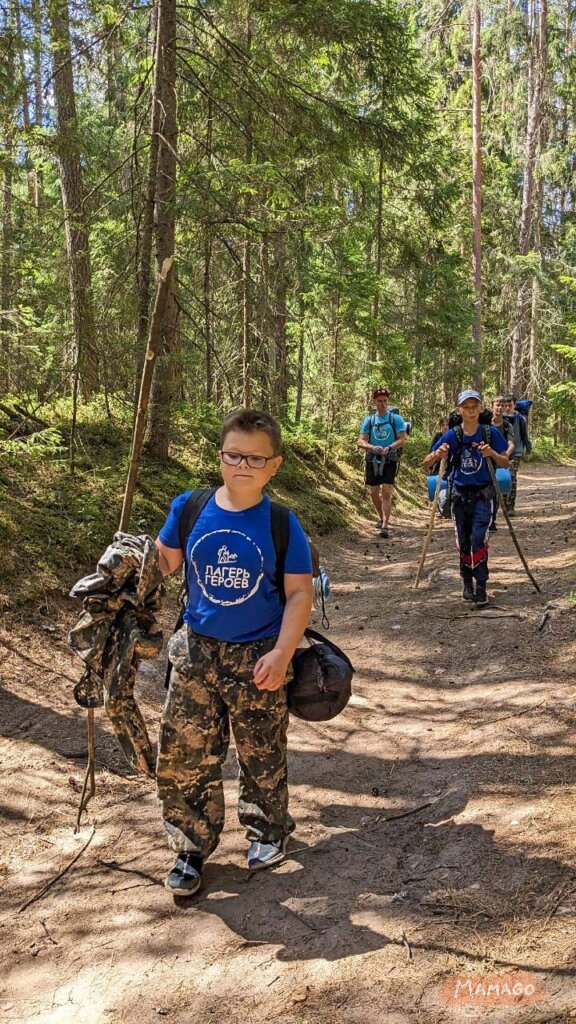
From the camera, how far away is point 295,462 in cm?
1377

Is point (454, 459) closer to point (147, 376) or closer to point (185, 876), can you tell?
point (147, 376)

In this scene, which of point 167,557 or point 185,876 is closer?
point 185,876

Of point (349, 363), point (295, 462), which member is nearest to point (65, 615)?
point (295, 462)

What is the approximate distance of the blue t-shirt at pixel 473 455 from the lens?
764 centimetres

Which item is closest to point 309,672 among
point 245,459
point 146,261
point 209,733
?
point 209,733

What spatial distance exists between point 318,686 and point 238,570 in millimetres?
688

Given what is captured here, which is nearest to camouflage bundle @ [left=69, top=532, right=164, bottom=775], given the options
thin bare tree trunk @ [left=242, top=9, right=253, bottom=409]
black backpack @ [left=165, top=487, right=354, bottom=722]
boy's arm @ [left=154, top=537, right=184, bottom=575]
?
boy's arm @ [left=154, top=537, right=184, bottom=575]

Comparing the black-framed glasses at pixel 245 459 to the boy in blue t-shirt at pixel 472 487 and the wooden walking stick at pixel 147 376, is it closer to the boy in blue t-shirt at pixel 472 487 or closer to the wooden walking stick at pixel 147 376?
the wooden walking stick at pixel 147 376

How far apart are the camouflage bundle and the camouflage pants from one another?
0.16 m

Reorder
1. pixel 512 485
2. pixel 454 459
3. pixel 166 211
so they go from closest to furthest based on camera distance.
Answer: pixel 454 459
pixel 166 211
pixel 512 485

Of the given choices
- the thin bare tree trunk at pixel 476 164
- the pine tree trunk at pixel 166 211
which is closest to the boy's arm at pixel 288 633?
the pine tree trunk at pixel 166 211

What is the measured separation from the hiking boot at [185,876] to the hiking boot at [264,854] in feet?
0.82

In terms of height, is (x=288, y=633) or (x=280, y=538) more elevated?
(x=280, y=538)

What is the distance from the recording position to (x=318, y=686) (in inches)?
133
